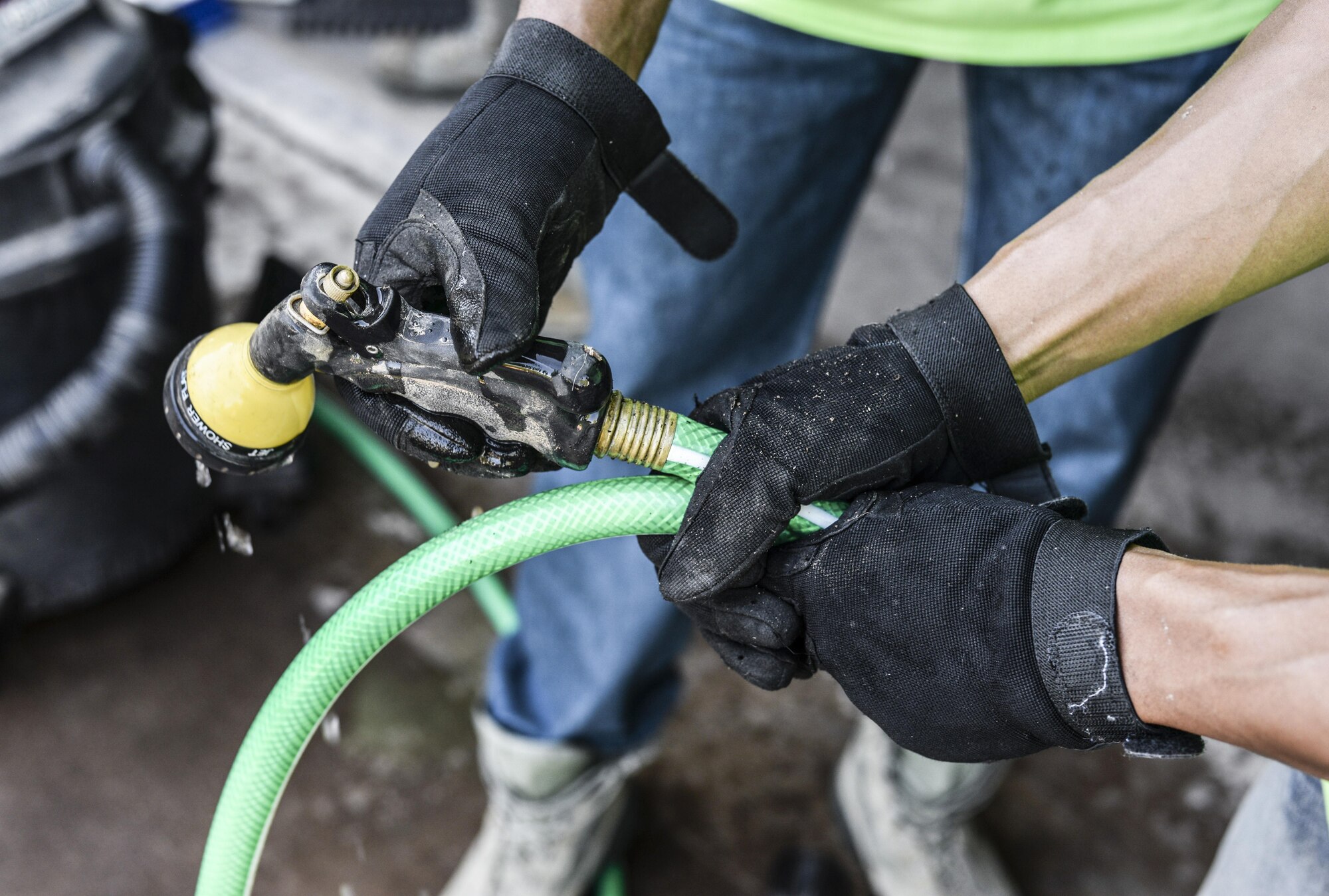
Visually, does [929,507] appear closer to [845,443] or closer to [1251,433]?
[845,443]

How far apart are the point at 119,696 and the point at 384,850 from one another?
21.0 inches

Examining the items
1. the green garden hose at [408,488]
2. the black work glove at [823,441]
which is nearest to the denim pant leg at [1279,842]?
the black work glove at [823,441]

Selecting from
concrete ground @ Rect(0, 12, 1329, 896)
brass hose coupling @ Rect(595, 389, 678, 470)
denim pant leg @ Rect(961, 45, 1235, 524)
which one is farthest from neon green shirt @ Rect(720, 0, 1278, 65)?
concrete ground @ Rect(0, 12, 1329, 896)

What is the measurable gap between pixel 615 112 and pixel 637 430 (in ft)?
0.98

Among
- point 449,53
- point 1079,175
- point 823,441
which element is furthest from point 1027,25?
point 449,53

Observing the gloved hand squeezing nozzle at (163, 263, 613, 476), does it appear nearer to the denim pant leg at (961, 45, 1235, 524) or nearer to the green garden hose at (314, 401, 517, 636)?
the denim pant leg at (961, 45, 1235, 524)

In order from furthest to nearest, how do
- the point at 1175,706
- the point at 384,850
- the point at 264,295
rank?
the point at 384,850
the point at 264,295
the point at 1175,706

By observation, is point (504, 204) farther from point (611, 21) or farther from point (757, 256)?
point (757, 256)

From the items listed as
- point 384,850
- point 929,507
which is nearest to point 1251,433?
point 929,507

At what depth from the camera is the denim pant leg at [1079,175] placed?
1090 mm

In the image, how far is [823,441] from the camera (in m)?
0.80

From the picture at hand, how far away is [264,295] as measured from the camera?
35.8 inches

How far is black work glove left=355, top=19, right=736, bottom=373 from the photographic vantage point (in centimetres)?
78

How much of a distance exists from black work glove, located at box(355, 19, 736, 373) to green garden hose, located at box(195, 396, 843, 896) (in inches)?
5.4
